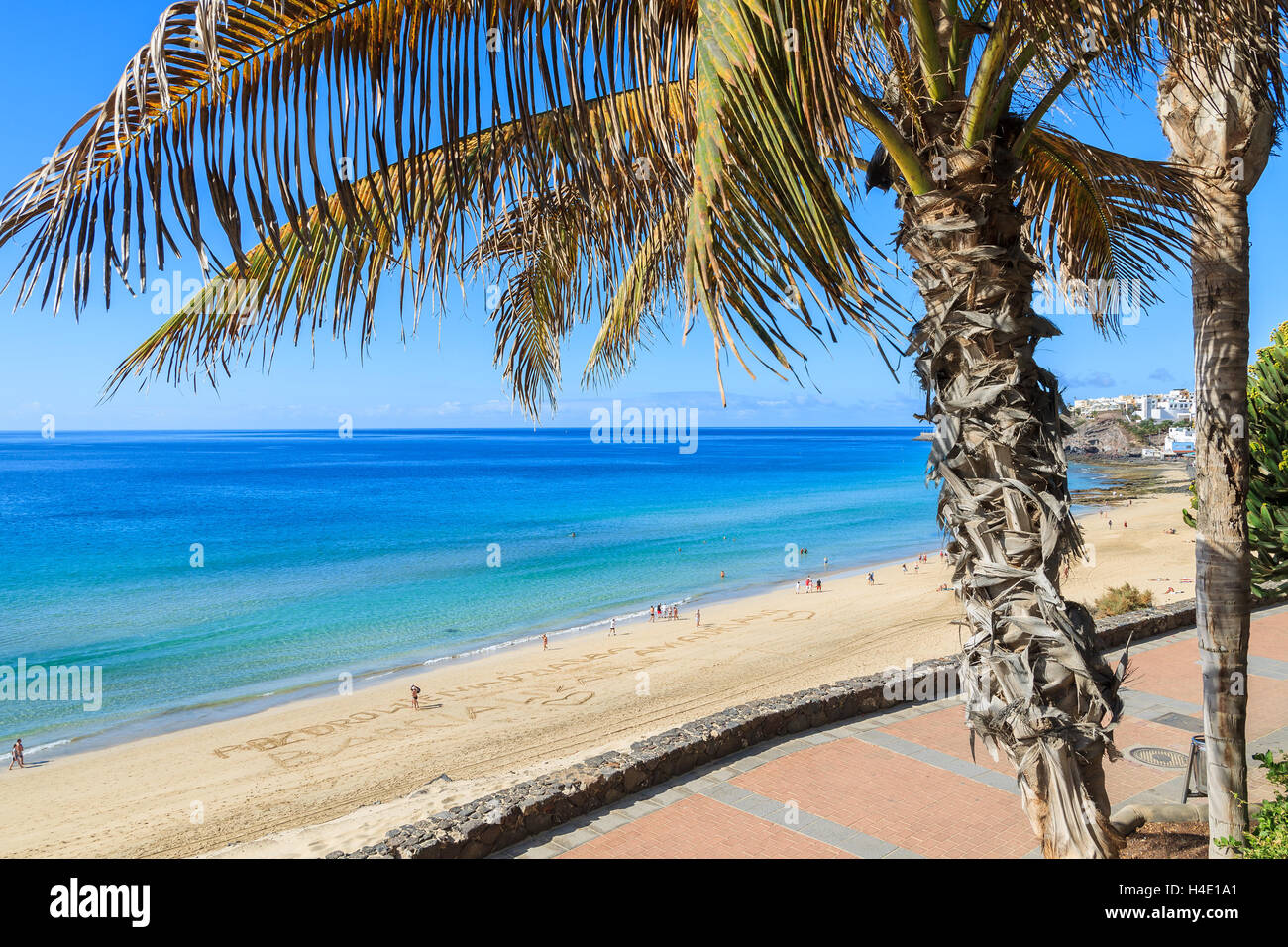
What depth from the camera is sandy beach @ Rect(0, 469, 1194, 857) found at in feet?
40.1

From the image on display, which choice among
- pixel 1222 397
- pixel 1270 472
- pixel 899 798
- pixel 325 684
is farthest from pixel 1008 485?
pixel 325 684

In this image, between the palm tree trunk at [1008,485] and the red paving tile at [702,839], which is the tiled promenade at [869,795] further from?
the palm tree trunk at [1008,485]

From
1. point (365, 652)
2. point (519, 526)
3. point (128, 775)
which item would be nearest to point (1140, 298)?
point (128, 775)

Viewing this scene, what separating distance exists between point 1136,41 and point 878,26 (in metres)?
0.98

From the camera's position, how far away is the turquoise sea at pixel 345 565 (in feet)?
78.7

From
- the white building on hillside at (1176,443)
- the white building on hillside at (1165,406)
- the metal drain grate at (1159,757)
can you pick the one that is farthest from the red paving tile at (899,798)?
the white building on hillside at (1165,406)

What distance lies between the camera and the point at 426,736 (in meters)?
16.4

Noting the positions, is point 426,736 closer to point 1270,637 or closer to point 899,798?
point 899,798

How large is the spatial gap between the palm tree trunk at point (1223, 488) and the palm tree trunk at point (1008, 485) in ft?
5.51

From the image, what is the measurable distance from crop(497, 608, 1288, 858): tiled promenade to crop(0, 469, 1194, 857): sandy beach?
4.25 m

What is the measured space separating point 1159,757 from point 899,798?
304 cm

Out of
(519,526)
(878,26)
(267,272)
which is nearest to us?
(267,272)
